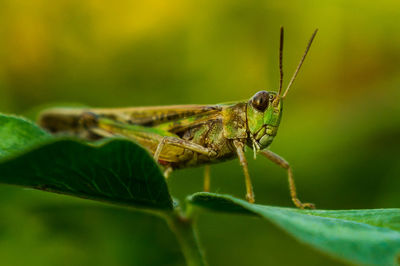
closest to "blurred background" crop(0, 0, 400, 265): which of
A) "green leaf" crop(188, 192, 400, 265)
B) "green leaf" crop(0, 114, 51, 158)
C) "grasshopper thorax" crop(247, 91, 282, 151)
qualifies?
"grasshopper thorax" crop(247, 91, 282, 151)

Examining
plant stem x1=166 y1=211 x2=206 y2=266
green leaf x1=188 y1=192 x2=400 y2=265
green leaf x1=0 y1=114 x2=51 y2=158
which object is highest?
green leaf x1=0 y1=114 x2=51 y2=158

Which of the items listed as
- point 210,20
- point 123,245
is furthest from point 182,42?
point 123,245

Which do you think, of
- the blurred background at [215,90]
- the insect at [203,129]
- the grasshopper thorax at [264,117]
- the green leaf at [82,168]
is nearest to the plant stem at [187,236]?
the green leaf at [82,168]

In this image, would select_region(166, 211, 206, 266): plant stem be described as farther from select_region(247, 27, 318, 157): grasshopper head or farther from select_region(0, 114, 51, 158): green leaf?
select_region(247, 27, 318, 157): grasshopper head

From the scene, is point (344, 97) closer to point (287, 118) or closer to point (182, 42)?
point (287, 118)

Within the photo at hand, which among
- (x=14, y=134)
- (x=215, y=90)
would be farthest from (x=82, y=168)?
(x=215, y=90)

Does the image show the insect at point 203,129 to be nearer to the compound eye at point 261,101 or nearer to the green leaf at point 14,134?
the compound eye at point 261,101

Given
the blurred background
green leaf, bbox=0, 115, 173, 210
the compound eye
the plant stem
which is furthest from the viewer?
the blurred background
